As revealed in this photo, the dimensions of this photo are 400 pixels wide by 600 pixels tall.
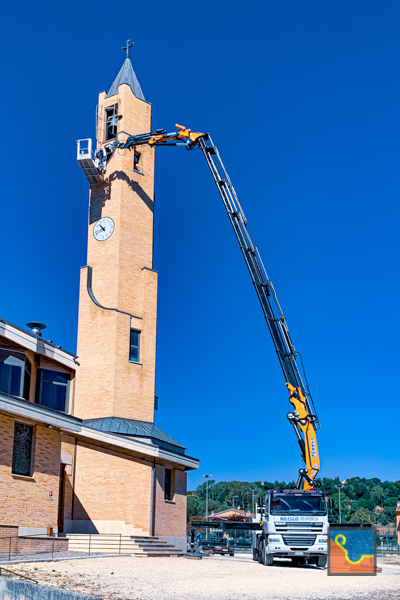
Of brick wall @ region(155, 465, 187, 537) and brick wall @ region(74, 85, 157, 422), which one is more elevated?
brick wall @ region(74, 85, 157, 422)

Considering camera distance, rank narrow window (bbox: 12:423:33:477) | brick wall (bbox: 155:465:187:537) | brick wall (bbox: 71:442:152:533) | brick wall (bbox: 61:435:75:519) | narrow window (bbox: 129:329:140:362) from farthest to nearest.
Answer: narrow window (bbox: 129:329:140:362), brick wall (bbox: 155:465:187:537), brick wall (bbox: 71:442:152:533), brick wall (bbox: 61:435:75:519), narrow window (bbox: 12:423:33:477)

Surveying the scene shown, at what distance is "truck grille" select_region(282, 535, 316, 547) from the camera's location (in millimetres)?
22891

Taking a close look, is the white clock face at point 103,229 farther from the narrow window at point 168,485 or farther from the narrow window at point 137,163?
the narrow window at point 168,485

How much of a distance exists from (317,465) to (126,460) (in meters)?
9.27

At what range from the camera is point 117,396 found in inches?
1336

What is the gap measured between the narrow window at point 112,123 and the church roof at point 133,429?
1759cm

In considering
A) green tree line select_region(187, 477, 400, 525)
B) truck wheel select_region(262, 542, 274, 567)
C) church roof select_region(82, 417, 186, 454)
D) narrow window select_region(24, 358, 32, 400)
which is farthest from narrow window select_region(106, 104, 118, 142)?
green tree line select_region(187, 477, 400, 525)

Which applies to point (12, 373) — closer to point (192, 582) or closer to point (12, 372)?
point (12, 372)

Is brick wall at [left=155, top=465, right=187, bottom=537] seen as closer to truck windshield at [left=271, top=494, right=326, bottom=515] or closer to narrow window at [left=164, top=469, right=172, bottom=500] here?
narrow window at [left=164, top=469, right=172, bottom=500]

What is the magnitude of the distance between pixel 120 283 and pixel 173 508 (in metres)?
12.5

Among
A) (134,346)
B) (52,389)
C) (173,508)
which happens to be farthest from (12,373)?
(173,508)

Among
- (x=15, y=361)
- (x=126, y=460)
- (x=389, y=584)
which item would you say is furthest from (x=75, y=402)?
(x=389, y=584)

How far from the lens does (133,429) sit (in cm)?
3269

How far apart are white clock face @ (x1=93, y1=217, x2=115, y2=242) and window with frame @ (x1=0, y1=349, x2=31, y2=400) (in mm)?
14951
